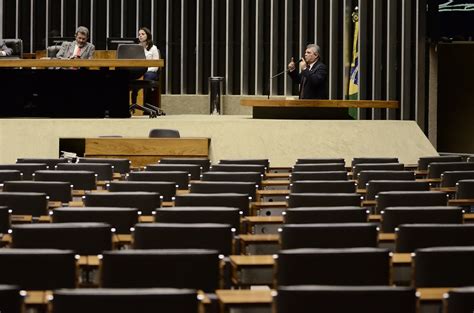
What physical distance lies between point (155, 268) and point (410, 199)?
303 centimetres

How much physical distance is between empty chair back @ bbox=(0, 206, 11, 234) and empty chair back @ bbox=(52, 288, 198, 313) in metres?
2.59

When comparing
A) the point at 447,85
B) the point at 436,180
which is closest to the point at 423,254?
the point at 436,180

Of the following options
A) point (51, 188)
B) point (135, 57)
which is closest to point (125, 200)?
point (51, 188)

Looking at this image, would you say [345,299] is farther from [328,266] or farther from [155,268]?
[155,268]

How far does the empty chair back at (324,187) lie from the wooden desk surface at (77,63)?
5349 millimetres

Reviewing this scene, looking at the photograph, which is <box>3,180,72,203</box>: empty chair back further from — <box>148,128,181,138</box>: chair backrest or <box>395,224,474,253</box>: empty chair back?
<box>148,128,181,138</box>: chair backrest

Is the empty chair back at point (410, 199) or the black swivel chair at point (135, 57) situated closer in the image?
the empty chair back at point (410, 199)

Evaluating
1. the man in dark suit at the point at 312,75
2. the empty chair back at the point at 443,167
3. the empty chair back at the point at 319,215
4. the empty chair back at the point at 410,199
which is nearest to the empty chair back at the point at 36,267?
the empty chair back at the point at 319,215

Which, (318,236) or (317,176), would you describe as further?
(317,176)

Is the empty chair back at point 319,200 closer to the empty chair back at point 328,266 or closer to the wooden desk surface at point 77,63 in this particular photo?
the empty chair back at point 328,266

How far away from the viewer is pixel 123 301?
342 cm

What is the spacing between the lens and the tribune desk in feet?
43.5

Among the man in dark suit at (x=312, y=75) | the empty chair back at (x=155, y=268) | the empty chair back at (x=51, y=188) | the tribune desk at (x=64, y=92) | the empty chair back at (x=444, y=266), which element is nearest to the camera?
the empty chair back at (x=155, y=268)

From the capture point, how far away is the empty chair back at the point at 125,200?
22.0 ft
